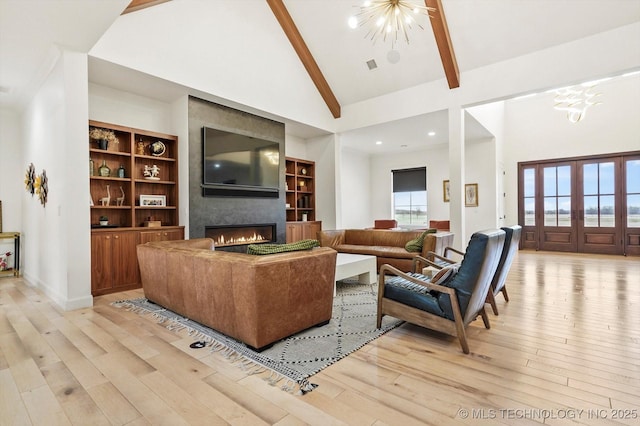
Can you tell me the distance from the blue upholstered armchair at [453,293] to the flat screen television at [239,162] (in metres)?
3.93

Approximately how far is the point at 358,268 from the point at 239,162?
3145mm

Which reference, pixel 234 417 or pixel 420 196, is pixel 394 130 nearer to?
pixel 420 196

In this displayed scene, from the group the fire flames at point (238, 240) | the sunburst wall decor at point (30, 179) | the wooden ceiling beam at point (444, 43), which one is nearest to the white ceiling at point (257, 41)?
the wooden ceiling beam at point (444, 43)

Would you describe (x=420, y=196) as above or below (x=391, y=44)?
below

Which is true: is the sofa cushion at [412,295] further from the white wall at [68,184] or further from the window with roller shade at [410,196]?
the window with roller shade at [410,196]

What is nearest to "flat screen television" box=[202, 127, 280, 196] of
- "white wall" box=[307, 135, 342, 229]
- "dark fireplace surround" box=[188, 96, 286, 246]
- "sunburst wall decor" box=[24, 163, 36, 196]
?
"dark fireplace surround" box=[188, 96, 286, 246]

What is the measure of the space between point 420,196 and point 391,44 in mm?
5343

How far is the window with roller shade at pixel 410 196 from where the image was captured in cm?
999

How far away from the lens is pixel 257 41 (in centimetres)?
593

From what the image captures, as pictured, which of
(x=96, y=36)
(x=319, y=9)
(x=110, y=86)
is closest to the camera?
(x=96, y=36)

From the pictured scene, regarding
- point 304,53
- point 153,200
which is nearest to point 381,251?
point 153,200

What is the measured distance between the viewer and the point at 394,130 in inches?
299

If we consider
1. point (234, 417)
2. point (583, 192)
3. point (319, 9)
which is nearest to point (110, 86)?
point (319, 9)

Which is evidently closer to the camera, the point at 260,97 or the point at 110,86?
the point at 110,86
